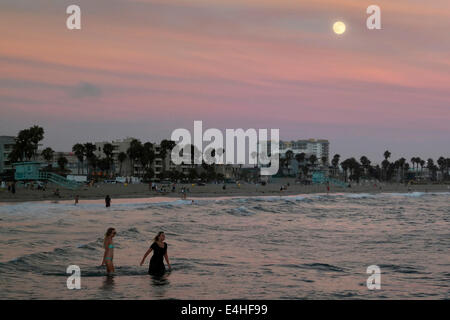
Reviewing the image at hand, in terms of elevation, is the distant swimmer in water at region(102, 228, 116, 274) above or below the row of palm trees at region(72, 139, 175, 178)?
below

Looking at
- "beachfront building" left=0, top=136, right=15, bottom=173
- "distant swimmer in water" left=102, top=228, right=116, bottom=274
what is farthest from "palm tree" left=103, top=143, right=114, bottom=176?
"distant swimmer in water" left=102, top=228, right=116, bottom=274

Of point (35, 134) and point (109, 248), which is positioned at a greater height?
point (35, 134)

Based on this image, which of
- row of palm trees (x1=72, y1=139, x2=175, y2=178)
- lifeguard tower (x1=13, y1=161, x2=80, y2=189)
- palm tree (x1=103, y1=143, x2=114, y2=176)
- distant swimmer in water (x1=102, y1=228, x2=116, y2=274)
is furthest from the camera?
palm tree (x1=103, y1=143, x2=114, y2=176)

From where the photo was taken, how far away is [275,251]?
68.0 feet

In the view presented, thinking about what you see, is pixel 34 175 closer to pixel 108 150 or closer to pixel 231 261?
pixel 231 261

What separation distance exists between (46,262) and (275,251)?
30.5 ft

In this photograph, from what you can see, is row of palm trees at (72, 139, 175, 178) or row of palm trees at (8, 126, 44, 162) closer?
row of palm trees at (8, 126, 44, 162)

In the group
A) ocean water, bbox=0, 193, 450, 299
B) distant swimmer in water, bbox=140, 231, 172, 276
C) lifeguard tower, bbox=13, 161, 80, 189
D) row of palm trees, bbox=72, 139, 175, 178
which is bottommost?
ocean water, bbox=0, 193, 450, 299

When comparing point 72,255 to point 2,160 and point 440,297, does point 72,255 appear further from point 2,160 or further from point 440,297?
point 2,160

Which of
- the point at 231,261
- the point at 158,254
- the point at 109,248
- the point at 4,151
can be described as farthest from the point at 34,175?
the point at 4,151

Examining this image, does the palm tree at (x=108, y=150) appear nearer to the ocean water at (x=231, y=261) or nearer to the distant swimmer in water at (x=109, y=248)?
the ocean water at (x=231, y=261)

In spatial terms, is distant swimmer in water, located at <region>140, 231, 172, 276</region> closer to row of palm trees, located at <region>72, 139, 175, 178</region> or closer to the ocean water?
the ocean water

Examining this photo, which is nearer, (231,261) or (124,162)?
(231,261)
